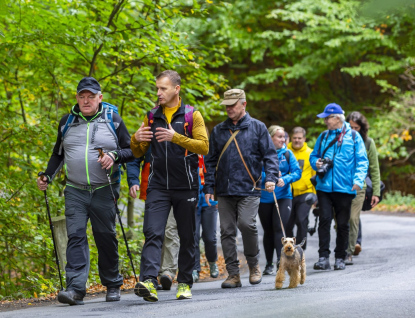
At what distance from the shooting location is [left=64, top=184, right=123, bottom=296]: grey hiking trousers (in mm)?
6379

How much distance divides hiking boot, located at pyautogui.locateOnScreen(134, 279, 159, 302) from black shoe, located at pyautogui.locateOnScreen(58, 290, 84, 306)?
0.80 m

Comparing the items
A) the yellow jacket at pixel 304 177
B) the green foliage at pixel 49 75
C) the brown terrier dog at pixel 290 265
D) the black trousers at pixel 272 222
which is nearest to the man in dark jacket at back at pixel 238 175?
the brown terrier dog at pixel 290 265

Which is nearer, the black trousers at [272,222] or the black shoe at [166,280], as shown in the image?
the black shoe at [166,280]

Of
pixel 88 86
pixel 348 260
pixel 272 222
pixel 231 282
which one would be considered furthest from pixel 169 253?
pixel 348 260

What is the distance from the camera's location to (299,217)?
32.6ft

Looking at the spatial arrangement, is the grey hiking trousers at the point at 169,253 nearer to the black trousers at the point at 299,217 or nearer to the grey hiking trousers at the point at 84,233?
the grey hiking trousers at the point at 84,233

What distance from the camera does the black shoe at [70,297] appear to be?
20.2 feet

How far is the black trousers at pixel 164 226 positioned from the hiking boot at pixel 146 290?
0.58 feet

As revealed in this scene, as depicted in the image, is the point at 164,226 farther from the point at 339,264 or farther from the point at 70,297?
the point at 339,264

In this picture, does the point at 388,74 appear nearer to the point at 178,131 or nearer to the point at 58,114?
the point at 58,114

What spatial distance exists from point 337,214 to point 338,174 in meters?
0.61

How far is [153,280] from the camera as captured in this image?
19.8ft

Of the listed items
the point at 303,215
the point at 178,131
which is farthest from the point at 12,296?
the point at 303,215

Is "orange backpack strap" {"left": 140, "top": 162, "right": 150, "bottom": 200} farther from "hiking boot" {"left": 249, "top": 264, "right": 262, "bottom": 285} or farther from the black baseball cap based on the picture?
"hiking boot" {"left": 249, "top": 264, "right": 262, "bottom": 285}
